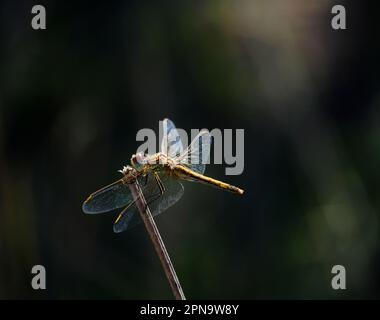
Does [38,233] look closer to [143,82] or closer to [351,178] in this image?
[143,82]

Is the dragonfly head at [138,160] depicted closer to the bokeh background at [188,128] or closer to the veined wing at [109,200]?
the veined wing at [109,200]

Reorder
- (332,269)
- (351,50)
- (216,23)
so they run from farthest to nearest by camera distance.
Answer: (351,50)
(216,23)
(332,269)

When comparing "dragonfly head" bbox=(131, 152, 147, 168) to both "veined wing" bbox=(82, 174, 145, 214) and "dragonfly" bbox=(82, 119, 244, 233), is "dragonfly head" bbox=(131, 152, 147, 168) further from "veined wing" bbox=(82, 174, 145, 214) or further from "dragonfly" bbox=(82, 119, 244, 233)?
"veined wing" bbox=(82, 174, 145, 214)

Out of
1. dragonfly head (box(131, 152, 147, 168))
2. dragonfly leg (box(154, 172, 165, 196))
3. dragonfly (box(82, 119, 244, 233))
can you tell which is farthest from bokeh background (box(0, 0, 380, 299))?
dragonfly head (box(131, 152, 147, 168))

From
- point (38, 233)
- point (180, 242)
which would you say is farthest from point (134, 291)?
point (38, 233)

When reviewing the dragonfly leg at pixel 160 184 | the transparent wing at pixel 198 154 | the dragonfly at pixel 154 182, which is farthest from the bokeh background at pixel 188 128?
the dragonfly leg at pixel 160 184

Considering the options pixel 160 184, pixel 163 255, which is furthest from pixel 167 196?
pixel 163 255
